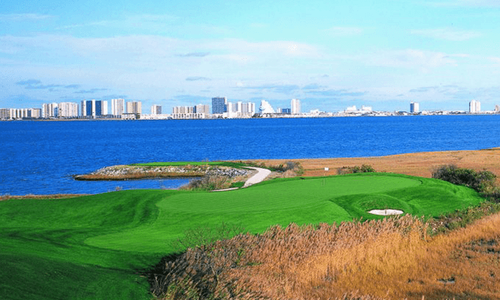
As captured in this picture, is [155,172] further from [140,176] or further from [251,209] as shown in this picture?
[251,209]

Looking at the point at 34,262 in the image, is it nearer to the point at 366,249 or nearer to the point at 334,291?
the point at 334,291

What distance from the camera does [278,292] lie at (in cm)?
721

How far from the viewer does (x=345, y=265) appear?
9727 millimetres

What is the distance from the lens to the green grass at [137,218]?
5.98 m

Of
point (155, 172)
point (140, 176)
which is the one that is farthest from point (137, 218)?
point (155, 172)

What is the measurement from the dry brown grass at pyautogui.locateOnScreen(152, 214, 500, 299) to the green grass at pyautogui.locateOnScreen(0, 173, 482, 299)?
0.79m

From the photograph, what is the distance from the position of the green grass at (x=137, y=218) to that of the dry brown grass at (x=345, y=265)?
79cm

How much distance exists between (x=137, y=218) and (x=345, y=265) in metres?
4.18

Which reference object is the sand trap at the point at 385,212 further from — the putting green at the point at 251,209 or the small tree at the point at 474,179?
Result: the small tree at the point at 474,179

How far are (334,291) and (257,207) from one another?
388 cm

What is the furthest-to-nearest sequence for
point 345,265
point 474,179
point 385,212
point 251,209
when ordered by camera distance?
point 474,179
point 385,212
point 251,209
point 345,265

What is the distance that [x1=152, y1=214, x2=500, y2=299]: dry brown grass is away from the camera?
6.60 metres

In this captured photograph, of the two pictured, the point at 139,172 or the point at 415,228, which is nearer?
the point at 415,228

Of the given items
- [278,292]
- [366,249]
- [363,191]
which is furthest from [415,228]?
[278,292]
